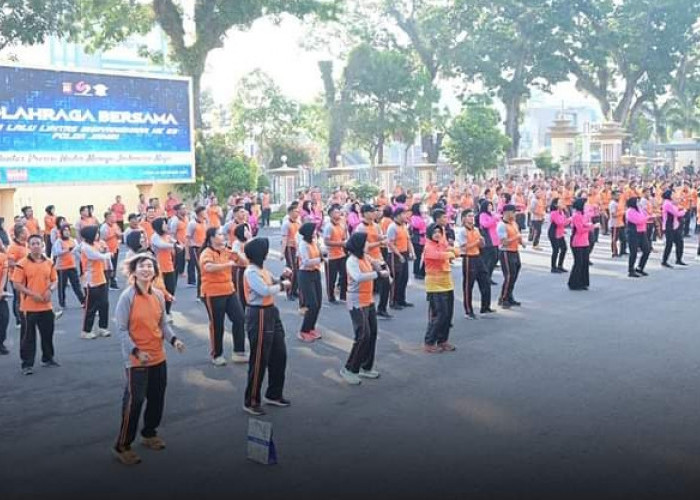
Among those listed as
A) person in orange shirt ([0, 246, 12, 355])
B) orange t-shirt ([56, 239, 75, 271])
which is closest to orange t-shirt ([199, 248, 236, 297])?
person in orange shirt ([0, 246, 12, 355])

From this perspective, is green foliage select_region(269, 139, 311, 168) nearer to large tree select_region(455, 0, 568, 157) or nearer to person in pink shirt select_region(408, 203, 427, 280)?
large tree select_region(455, 0, 568, 157)

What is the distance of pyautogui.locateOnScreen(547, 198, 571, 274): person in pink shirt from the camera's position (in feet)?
53.8

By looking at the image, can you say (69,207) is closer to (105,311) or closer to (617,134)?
(105,311)

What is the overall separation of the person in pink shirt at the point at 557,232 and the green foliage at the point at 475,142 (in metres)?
22.3

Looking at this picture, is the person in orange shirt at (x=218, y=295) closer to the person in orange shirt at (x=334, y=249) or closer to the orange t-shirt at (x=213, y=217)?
the person in orange shirt at (x=334, y=249)

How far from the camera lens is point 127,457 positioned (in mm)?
6648

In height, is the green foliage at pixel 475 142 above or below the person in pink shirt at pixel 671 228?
above

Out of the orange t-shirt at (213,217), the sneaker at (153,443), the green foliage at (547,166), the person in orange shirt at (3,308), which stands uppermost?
the green foliage at (547,166)

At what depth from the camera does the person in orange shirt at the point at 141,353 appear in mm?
6730

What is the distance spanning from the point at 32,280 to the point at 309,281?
3347 millimetres

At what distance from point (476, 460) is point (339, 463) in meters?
0.99

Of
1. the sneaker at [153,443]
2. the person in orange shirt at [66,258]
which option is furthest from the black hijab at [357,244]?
the person in orange shirt at [66,258]

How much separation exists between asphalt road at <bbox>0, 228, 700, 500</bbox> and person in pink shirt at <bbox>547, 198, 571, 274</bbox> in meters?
4.57

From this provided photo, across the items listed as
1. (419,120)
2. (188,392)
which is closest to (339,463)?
(188,392)
